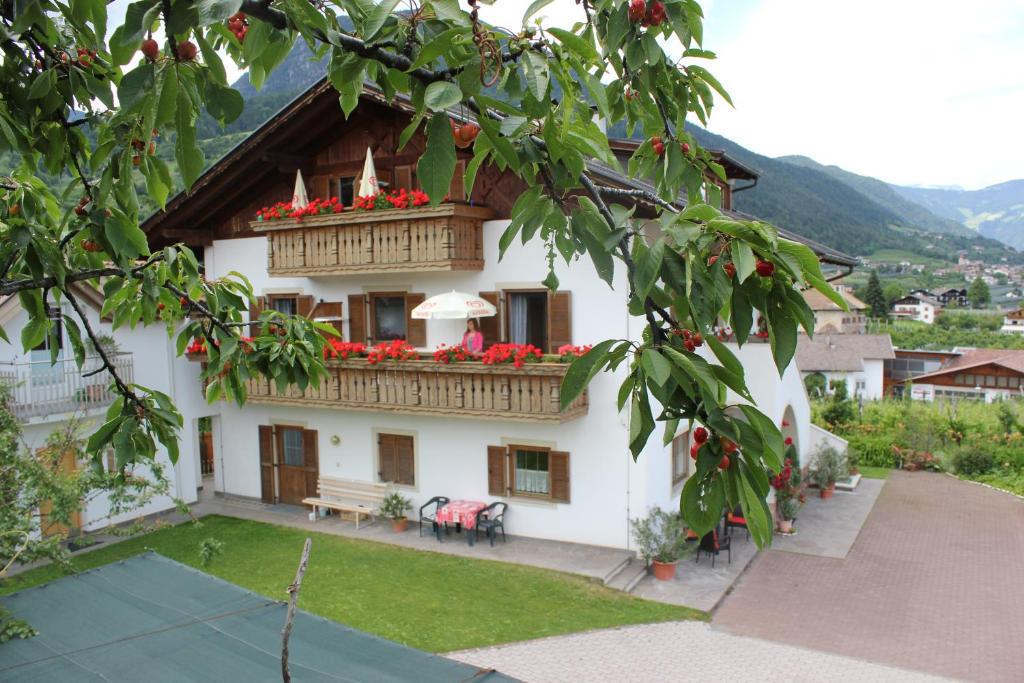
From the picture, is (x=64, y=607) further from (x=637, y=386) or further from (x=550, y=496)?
(x=550, y=496)

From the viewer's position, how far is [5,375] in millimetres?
13188

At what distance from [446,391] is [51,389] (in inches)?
289

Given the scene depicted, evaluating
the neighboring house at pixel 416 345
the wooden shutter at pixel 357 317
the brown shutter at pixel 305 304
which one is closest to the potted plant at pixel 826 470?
the neighboring house at pixel 416 345

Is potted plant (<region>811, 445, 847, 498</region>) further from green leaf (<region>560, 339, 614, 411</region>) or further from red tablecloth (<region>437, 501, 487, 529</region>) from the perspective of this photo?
green leaf (<region>560, 339, 614, 411</region>)

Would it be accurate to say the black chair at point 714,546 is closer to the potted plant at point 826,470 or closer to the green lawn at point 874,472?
the potted plant at point 826,470

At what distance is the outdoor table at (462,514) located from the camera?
1389 cm

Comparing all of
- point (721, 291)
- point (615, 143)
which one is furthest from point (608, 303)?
point (721, 291)

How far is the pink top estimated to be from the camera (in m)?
13.9

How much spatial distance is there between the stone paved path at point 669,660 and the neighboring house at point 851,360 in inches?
1778

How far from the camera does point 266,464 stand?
56.9 feet

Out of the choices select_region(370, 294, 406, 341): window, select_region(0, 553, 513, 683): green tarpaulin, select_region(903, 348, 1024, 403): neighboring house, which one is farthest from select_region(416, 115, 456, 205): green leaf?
select_region(903, 348, 1024, 403): neighboring house

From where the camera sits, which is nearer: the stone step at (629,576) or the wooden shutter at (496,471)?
the stone step at (629,576)

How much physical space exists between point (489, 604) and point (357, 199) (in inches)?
315

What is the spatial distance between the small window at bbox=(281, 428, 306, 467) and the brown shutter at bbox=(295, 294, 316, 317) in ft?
8.92
